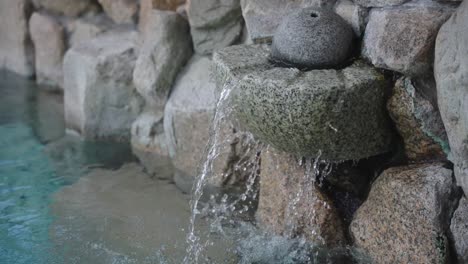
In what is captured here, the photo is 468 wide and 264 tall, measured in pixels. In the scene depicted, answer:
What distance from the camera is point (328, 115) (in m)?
2.54

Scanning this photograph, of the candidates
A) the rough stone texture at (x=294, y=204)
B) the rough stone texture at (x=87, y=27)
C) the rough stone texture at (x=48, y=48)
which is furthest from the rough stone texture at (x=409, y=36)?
the rough stone texture at (x=48, y=48)

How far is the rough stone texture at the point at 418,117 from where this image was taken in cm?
265

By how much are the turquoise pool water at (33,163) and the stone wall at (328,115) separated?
38 centimetres

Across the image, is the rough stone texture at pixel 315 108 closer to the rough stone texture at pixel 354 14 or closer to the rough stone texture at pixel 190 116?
the rough stone texture at pixel 354 14

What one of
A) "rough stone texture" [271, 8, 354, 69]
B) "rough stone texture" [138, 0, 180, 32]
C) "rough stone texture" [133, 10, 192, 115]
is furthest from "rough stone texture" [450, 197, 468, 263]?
"rough stone texture" [138, 0, 180, 32]

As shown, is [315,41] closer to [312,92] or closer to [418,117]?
[312,92]

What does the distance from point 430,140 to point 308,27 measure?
0.69m

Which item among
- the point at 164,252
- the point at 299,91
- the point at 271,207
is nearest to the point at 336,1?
the point at 299,91

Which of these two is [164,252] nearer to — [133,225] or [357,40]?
[133,225]

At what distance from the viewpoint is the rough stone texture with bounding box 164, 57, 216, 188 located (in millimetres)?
3738

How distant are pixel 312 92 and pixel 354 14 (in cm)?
59

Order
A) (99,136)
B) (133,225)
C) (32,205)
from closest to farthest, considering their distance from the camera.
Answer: (133,225) < (32,205) < (99,136)

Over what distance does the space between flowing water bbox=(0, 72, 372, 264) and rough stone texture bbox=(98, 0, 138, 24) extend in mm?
937

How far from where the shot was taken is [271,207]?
10.5ft
